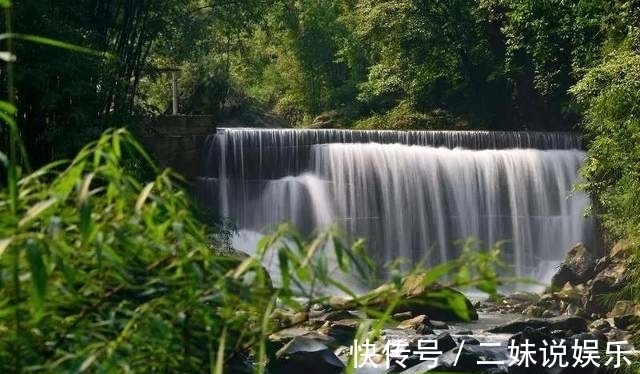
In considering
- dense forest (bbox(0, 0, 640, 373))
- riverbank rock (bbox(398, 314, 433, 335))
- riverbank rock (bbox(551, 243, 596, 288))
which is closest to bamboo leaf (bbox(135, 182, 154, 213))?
dense forest (bbox(0, 0, 640, 373))

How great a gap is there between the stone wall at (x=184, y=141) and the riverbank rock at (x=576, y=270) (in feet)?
20.9

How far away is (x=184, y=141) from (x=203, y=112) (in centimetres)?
481

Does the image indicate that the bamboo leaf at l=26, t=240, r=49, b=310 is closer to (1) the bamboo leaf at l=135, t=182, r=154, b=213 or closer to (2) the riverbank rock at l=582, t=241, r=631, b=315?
(1) the bamboo leaf at l=135, t=182, r=154, b=213

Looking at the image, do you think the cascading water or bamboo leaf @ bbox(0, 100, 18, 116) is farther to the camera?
the cascading water

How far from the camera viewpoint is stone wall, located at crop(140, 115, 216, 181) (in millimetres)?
16047

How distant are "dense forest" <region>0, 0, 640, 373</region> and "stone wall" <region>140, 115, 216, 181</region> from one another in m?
0.76

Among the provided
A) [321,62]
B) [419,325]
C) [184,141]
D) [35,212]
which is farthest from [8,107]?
[321,62]

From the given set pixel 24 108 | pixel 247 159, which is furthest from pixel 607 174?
pixel 24 108

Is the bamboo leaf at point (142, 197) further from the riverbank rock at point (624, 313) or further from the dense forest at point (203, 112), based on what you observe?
the riverbank rock at point (624, 313)

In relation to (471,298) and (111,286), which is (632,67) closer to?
(471,298)

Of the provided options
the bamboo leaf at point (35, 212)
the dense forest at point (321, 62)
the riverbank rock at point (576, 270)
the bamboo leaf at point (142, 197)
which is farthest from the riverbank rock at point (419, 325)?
the bamboo leaf at point (35, 212)

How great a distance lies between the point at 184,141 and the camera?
1641 cm

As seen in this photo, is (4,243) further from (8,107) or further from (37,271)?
(8,107)

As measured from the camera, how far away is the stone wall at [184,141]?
16047 millimetres
